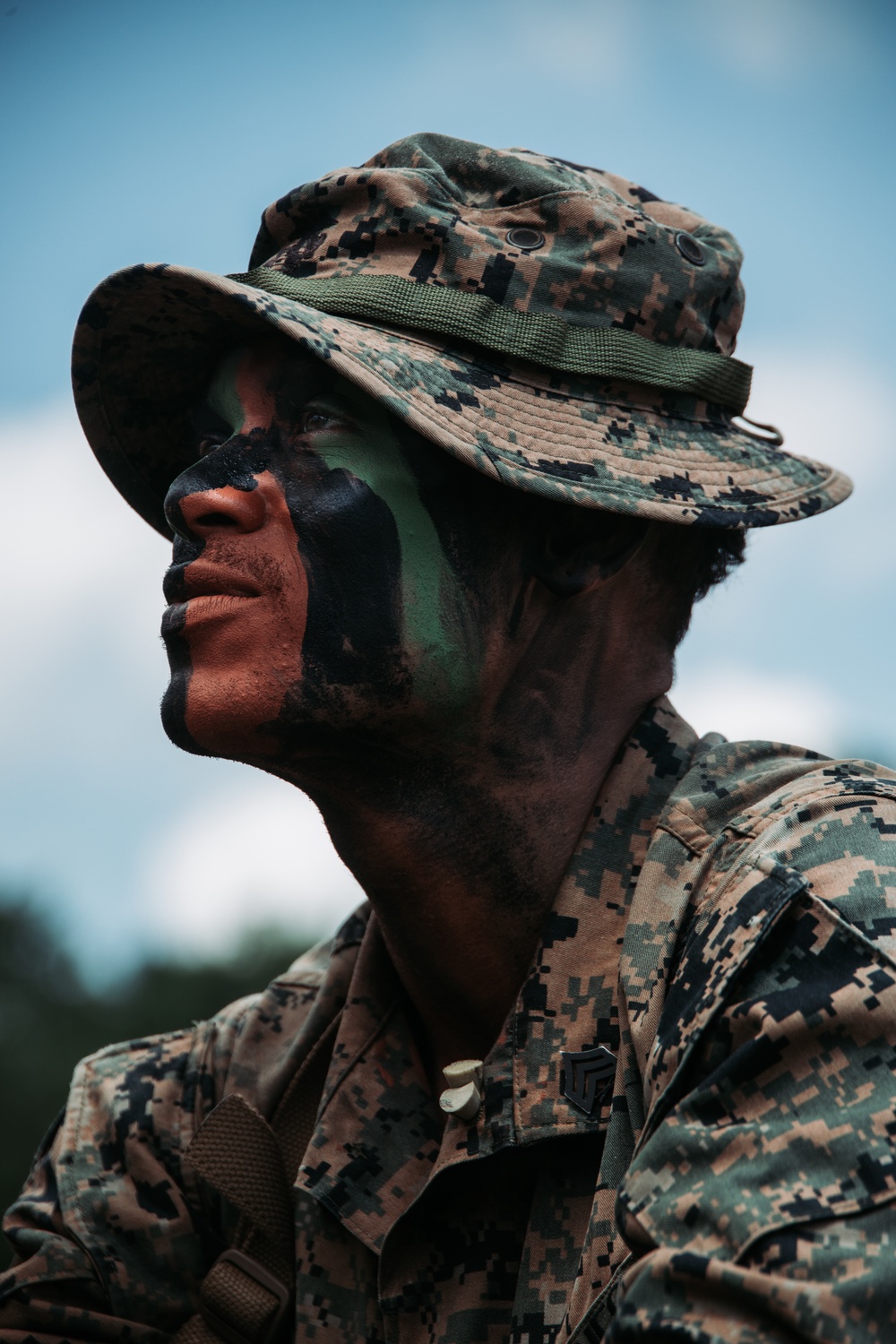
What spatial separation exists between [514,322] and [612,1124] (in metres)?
1.64

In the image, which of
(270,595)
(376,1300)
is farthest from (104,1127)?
(270,595)

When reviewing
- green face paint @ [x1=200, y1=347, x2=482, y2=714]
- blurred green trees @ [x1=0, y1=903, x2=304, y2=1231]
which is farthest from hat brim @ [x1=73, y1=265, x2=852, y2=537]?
blurred green trees @ [x1=0, y1=903, x2=304, y2=1231]

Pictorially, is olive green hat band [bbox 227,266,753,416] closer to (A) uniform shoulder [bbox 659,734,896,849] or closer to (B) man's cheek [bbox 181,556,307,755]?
(B) man's cheek [bbox 181,556,307,755]

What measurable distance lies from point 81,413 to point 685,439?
5.00ft

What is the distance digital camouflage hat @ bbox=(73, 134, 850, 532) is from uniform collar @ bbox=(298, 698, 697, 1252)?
61cm

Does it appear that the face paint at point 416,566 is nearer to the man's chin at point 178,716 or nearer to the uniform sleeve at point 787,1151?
the man's chin at point 178,716

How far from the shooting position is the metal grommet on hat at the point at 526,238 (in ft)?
10.9

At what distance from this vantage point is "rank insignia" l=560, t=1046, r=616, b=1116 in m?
2.82

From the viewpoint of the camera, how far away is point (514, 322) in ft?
10.6

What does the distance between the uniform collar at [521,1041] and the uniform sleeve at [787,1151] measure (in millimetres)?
428

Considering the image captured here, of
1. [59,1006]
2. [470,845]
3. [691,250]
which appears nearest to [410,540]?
[470,845]

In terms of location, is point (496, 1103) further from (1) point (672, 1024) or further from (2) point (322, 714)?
(2) point (322, 714)

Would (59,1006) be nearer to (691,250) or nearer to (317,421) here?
(317,421)

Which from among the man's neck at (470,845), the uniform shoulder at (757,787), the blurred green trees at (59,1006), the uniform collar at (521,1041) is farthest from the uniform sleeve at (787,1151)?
the blurred green trees at (59,1006)
